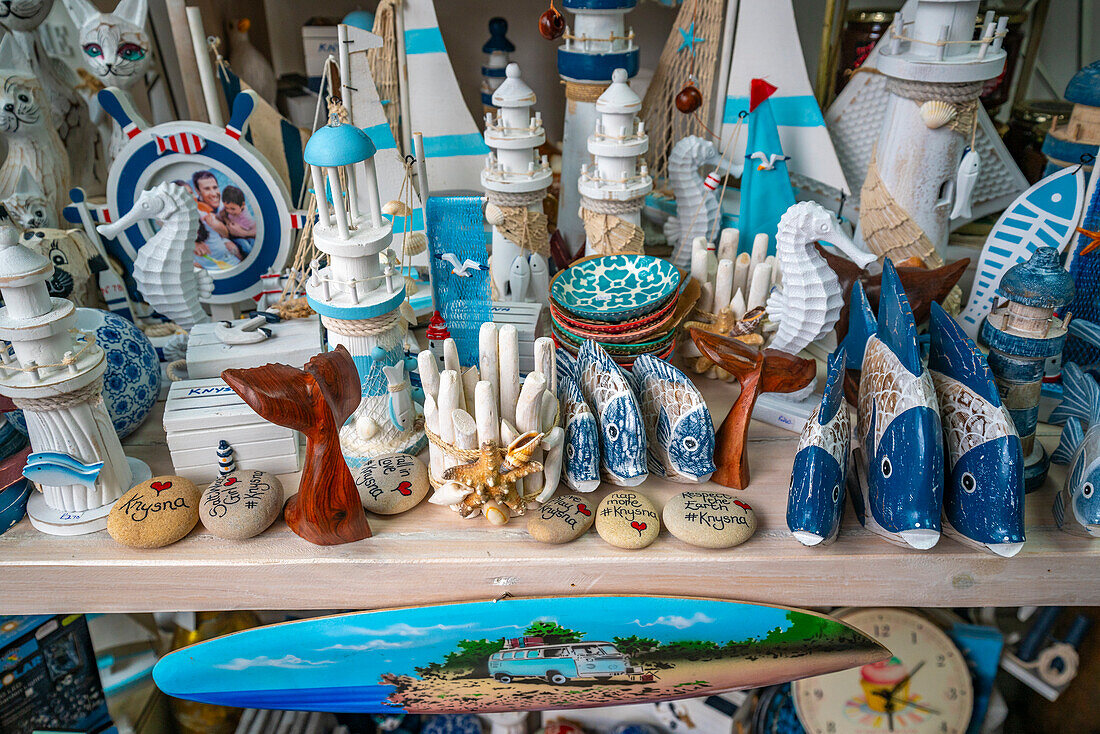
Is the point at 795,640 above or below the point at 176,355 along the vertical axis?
Result: below

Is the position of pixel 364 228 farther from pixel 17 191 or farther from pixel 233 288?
pixel 17 191

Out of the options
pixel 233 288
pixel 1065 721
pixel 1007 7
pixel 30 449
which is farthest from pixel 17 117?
pixel 1065 721

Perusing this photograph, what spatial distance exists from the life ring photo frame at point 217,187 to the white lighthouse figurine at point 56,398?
36 centimetres

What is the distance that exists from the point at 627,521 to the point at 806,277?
17.6 inches

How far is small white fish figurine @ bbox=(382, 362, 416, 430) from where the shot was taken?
1.05 m

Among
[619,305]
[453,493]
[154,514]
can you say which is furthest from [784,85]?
[154,514]

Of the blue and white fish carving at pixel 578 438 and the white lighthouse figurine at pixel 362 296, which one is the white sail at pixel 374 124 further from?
the blue and white fish carving at pixel 578 438

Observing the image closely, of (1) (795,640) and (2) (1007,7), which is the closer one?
(1) (795,640)

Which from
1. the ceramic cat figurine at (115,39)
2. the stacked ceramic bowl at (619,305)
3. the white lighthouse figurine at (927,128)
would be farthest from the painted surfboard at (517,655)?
the ceramic cat figurine at (115,39)

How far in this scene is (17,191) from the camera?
4.00 ft

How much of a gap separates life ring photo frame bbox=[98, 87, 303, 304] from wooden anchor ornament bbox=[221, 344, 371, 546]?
51 cm

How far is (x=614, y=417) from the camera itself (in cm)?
100

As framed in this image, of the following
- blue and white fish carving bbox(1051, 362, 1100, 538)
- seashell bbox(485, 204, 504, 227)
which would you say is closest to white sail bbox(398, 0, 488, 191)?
seashell bbox(485, 204, 504, 227)

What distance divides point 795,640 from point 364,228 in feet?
2.65
